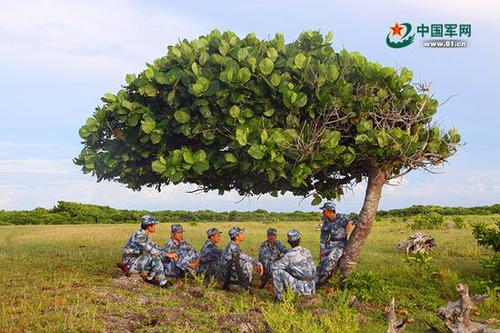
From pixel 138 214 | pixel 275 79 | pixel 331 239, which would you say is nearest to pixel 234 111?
pixel 275 79

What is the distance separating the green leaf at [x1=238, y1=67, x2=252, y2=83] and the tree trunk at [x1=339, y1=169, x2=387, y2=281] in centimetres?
537

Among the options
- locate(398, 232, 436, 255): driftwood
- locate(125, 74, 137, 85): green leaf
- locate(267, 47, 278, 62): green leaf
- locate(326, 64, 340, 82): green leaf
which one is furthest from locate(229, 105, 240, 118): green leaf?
locate(398, 232, 436, 255): driftwood

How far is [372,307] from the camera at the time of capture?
14.1 metres

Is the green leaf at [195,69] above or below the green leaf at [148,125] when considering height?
above

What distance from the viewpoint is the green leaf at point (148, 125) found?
14062 mm

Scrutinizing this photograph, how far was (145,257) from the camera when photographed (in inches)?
589

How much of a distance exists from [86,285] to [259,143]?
5.91m

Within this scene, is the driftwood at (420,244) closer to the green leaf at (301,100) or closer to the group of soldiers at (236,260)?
the group of soldiers at (236,260)

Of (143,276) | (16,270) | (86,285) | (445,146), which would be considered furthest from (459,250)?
(16,270)

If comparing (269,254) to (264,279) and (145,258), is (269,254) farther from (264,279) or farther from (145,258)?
(145,258)

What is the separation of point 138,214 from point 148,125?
37.6 metres

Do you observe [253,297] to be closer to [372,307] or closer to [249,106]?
[372,307]

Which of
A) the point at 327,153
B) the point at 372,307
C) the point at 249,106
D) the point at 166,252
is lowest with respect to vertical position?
the point at 372,307

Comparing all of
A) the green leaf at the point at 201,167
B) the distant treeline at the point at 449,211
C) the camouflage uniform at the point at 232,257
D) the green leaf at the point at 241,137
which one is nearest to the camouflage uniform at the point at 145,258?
the camouflage uniform at the point at 232,257
